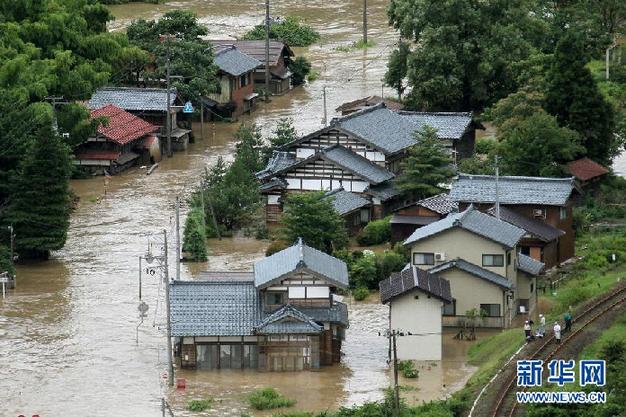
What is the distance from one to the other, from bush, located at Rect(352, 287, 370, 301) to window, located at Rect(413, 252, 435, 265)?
231 centimetres

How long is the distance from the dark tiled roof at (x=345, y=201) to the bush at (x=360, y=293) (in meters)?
5.02

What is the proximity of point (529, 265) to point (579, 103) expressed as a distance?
1129cm

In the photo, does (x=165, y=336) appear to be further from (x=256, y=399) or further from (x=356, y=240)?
(x=356, y=240)

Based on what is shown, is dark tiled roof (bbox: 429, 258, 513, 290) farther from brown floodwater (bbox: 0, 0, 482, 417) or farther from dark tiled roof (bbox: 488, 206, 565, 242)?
dark tiled roof (bbox: 488, 206, 565, 242)

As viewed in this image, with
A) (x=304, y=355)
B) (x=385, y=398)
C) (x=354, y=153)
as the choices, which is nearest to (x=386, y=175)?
(x=354, y=153)

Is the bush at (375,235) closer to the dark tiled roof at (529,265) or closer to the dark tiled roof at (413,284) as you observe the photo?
the dark tiled roof at (529,265)

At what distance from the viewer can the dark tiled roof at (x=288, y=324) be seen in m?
43.7

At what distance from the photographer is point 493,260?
156ft

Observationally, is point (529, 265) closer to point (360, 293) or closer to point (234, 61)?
point (360, 293)

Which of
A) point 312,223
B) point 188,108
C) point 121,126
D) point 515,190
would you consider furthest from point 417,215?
point 188,108

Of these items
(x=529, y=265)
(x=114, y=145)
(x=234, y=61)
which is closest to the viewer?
(x=529, y=265)

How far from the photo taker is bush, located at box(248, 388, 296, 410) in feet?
135

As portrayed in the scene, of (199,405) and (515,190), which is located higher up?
(515,190)

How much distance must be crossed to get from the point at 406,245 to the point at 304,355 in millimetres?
5354
